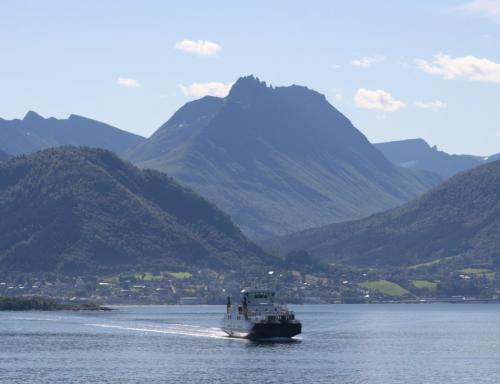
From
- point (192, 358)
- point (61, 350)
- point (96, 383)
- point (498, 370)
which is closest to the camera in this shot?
point (96, 383)

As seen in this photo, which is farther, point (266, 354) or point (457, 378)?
point (266, 354)

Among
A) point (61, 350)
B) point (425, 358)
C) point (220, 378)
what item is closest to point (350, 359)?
point (425, 358)

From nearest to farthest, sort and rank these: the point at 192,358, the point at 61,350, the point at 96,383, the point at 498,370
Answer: the point at 96,383 < the point at 498,370 < the point at 192,358 < the point at 61,350

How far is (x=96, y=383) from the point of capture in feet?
484

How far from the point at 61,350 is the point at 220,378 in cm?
5271

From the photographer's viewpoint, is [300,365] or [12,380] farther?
[300,365]

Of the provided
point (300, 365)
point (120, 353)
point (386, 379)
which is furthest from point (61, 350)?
point (386, 379)

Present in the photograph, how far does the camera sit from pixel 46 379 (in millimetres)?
152250

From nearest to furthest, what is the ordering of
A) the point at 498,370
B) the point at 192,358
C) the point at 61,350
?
the point at 498,370 → the point at 192,358 → the point at 61,350

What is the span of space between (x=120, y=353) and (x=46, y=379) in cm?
4011

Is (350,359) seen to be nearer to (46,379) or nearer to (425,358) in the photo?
(425,358)

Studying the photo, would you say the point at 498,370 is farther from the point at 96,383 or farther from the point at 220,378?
the point at 96,383

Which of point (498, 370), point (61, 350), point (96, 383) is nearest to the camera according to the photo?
point (96, 383)

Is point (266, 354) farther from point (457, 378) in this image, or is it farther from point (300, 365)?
point (457, 378)
